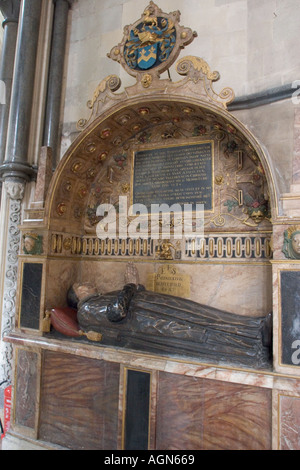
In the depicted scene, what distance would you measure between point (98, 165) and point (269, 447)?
3.49 metres

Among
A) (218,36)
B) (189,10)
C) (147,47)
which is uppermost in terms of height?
(189,10)

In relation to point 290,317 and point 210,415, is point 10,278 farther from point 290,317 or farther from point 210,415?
point 290,317

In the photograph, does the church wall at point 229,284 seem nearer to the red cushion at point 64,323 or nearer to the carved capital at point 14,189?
the red cushion at point 64,323

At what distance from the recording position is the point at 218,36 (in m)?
4.47

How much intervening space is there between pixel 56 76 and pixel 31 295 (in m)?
3.66

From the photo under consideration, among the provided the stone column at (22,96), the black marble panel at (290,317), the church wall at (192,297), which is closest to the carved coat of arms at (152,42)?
the church wall at (192,297)

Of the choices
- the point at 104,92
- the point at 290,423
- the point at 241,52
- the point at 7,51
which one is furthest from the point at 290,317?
the point at 7,51

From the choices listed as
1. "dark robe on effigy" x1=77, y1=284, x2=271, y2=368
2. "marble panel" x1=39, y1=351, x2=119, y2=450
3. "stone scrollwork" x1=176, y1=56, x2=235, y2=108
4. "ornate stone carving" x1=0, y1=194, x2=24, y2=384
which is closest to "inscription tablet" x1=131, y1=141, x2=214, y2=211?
"stone scrollwork" x1=176, y1=56, x2=235, y2=108

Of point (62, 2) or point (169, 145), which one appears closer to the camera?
point (169, 145)

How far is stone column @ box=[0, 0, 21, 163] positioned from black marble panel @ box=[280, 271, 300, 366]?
466 cm

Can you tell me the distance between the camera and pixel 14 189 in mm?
4695

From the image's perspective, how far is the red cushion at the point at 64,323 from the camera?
355 centimetres
